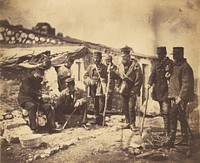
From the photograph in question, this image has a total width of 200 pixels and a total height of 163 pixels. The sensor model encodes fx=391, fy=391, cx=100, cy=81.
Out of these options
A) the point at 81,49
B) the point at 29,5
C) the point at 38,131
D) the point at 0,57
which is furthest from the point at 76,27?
the point at 38,131

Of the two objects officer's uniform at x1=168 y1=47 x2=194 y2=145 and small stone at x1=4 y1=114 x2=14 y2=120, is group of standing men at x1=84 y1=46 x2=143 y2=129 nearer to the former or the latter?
officer's uniform at x1=168 y1=47 x2=194 y2=145

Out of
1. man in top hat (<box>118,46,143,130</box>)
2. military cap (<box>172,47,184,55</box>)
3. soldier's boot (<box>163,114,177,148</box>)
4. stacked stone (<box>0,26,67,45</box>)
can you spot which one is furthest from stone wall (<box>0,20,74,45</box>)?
soldier's boot (<box>163,114,177,148</box>)

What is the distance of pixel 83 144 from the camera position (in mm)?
1951

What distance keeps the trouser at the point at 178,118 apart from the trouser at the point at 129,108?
8.0 inches

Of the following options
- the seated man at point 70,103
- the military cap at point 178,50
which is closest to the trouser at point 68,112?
the seated man at point 70,103

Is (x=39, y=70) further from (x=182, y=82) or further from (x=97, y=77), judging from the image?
(x=182, y=82)

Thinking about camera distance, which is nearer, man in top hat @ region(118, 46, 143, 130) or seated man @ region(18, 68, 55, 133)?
seated man @ region(18, 68, 55, 133)

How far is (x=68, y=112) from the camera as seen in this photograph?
1.94 meters

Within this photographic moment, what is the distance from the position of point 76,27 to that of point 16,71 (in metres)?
0.37

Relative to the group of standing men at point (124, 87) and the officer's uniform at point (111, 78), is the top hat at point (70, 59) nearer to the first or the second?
the group of standing men at point (124, 87)

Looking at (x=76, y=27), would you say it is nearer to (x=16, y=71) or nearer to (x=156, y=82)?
(x=16, y=71)

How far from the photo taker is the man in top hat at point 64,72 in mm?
1941

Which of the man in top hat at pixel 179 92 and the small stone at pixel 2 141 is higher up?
the man in top hat at pixel 179 92

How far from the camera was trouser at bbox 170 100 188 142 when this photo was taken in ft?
6.66
